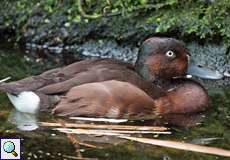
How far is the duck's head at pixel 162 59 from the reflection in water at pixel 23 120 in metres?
1.16

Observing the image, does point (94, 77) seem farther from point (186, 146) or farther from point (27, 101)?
point (186, 146)

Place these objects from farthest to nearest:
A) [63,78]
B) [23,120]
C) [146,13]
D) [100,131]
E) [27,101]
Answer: [146,13], [63,78], [27,101], [23,120], [100,131]

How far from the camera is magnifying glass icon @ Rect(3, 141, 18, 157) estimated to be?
18.5 ft

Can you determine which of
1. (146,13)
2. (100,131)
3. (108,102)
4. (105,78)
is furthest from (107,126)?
(146,13)

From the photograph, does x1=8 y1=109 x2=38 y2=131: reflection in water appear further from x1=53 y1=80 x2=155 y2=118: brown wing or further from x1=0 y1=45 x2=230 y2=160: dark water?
x1=53 y1=80 x2=155 y2=118: brown wing

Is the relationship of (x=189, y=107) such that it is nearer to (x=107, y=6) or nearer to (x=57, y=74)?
(x=57, y=74)

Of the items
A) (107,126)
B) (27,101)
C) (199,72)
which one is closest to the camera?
(107,126)

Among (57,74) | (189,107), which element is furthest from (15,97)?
(189,107)

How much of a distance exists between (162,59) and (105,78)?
2.29 ft

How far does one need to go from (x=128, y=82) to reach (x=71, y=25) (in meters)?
2.86

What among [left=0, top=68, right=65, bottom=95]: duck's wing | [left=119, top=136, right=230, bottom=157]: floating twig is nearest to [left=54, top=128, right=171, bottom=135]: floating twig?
[left=119, top=136, right=230, bottom=157]: floating twig

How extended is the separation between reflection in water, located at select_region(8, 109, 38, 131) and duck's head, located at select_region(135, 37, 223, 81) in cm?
116

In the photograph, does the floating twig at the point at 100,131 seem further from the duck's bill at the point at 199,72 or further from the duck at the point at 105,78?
the duck's bill at the point at 199,72

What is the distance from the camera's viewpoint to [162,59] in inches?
281
